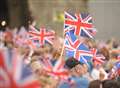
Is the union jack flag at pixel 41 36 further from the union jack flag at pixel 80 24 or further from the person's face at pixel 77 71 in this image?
the person's face at pixel 77 71

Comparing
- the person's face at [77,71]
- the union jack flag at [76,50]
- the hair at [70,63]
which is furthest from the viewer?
the union jack flag at [76,50]

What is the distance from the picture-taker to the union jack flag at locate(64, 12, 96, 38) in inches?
510

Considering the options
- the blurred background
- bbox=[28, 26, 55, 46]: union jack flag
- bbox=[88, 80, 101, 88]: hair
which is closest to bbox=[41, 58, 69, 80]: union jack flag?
bbox=[88, 80, 101, 88]: hair

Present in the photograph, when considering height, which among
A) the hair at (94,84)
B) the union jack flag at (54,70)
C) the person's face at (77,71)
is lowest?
the hair at (94,84)

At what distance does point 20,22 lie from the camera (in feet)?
103

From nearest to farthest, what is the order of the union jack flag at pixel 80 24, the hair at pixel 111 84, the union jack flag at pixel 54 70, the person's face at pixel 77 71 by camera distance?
1. the union jack flag at pixel 54 70
2. the hair at pixel 111 84
3. the person's face at pixel 77 71
4. the union jack flag at pixel 80 24

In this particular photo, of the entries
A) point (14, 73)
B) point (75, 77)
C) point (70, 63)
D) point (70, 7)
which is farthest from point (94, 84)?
point (70, 7)

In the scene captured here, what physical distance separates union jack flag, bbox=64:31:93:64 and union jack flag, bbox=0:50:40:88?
465 centimetres

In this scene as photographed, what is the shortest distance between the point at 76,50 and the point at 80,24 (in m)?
1.32

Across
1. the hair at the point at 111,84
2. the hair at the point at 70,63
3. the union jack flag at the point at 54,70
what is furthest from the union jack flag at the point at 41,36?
the union jack flag at the point at 54,70

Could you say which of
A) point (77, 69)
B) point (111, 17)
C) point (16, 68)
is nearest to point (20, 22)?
point (111, 17)

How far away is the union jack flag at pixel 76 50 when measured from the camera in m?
11.8

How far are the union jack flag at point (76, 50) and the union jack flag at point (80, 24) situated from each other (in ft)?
2.89

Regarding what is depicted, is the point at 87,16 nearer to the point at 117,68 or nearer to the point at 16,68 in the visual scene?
the point at 117,68
